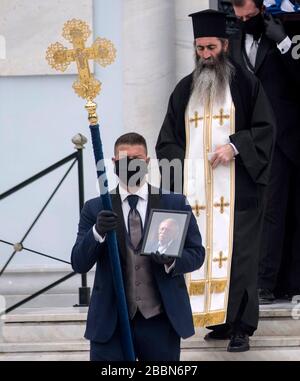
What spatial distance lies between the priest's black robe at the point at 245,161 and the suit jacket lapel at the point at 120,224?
175 centimetres

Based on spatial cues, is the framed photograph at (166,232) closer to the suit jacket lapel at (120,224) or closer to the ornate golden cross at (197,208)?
the suit jacket lapel at (120,224)

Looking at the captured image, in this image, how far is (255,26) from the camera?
382 inches

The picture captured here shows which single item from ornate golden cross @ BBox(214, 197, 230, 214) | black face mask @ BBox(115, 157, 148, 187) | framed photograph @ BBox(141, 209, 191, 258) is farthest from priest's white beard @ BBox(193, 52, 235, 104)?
framed photograph @ BBox(141, 209, 191, 258)

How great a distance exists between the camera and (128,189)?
7516 mm

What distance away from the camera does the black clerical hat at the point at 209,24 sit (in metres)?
9.13

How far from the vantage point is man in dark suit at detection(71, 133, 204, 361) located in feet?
24.3

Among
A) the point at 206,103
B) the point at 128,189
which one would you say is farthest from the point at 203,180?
the point at 128,189

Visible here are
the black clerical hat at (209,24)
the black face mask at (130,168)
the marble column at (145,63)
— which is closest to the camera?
the black face mask at (130,168)

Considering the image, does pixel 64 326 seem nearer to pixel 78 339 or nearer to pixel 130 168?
pixel 78 339

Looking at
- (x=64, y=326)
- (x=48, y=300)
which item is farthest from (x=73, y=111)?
(x=64, y=326)

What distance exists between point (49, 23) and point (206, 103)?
182 cm

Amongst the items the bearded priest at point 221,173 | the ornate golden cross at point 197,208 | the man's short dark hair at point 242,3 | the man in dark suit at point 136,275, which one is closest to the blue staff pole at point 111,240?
the man in dark suit at point 136,275

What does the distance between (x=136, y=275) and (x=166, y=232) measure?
310 millimetres
